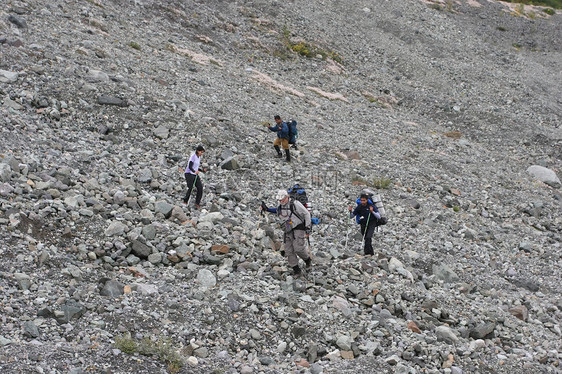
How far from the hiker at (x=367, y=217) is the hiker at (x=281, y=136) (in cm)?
509

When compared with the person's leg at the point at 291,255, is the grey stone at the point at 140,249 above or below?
below

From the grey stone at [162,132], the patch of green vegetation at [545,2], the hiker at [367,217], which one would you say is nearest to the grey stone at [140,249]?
the hiker at [367,217]

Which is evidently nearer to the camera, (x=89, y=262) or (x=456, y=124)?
(x=89, y=262)

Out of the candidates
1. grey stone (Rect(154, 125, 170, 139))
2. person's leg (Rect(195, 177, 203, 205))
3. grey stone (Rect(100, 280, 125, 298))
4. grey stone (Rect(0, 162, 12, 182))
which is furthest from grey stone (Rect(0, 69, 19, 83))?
grey stone (Rect(100, 280, 125, 298))

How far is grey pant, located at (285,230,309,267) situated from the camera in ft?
37.0

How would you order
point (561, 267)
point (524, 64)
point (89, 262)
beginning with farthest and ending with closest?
point (524, 64) → point (561, 267) → point (89, 262)

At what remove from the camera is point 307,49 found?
3080 centimetres

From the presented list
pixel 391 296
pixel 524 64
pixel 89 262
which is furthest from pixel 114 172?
pixel 524 64

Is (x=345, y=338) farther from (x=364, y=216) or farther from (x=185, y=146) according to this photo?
(x=185, y=146)

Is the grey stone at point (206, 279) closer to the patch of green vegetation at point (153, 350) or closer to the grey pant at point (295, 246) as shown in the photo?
the grey pant at point (295, 246)

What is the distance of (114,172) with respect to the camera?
13742 mm

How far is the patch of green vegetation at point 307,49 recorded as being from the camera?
1198 inches

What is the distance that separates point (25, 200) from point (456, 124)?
2372 centimetres

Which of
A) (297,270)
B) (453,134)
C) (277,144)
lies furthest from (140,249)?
(453,134)
